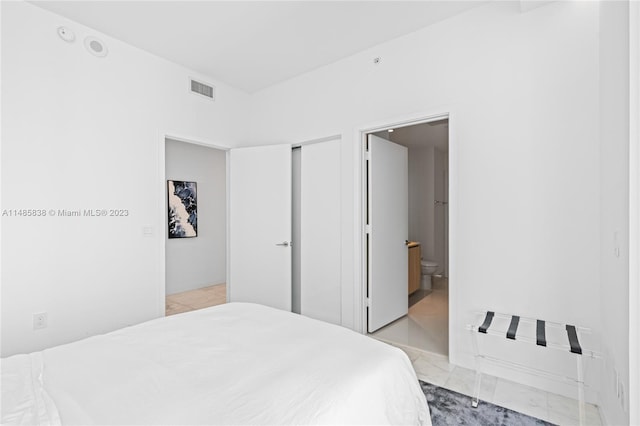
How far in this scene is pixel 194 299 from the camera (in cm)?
461

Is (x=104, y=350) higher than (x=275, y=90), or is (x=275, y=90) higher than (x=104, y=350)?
(x=275, y=90)

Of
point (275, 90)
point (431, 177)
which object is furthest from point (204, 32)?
point (431, 177)

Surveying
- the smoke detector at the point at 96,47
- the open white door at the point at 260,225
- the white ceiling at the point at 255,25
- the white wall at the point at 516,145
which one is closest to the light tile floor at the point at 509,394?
the white wall at the point at 516,145

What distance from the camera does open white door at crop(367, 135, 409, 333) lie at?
10.8 ft

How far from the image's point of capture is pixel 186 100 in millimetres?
3473

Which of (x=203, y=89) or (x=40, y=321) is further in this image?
(x=203, y=89)

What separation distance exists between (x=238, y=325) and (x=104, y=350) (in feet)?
2.02

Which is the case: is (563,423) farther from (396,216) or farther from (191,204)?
(191,204)

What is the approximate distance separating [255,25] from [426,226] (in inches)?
182

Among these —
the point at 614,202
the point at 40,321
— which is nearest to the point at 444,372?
the point at 614,202

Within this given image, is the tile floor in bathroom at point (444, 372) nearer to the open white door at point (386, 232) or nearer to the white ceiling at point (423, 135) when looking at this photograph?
the open white door at point (386, 232)

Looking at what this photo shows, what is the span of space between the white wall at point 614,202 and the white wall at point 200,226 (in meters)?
4.58

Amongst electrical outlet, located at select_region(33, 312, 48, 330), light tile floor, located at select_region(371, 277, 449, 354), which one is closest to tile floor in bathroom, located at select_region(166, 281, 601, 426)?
light tile floor, located at select_region(371, 277, 449, 354)

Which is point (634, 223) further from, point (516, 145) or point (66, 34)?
point (66, 34)
